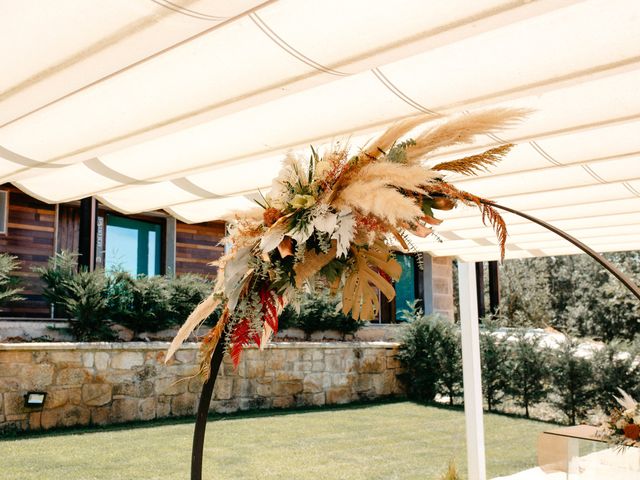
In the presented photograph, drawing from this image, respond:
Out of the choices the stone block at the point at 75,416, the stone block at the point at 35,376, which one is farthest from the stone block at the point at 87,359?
the stone block at the point at 75,416

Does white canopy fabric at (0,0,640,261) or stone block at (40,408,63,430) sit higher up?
white canopy fabric at (0,0,640,261)

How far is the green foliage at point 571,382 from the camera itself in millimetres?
12445

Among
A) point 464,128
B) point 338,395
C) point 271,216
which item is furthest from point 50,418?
point 464,128

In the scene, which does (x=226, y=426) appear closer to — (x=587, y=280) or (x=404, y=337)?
(x=404, y=337)

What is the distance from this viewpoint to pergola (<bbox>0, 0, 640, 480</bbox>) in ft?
8.64

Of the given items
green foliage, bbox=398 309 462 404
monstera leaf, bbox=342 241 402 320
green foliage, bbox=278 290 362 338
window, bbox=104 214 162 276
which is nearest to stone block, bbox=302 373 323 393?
green foliage, bbox=278 290 362 338

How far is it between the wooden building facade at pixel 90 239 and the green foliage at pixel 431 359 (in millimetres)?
5156

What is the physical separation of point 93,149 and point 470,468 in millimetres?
5464

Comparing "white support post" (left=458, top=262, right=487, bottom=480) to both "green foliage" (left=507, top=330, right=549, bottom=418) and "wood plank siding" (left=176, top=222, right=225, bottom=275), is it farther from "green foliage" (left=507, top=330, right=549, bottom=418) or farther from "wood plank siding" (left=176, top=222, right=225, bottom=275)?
"wood plank siding" (left=176, top=222, right=225, bottom=275)

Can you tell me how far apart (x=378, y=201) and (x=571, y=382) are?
11967 millimetres

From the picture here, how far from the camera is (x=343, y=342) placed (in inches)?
556

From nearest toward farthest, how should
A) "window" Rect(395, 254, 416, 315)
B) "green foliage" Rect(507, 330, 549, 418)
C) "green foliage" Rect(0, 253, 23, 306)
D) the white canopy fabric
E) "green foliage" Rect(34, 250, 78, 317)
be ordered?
the white canopy fabric → "green foliage" Rect(0, 253, 23, 306) → "green foliage" Rect(34, 250, 78, 317) → "green foliage" Rect(507, 330, 549, 418) → "window" Rect(395, 254, 416, 315)

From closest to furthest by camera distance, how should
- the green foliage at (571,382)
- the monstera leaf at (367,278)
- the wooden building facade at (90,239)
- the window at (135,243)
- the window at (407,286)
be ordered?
the monstera leaf at (367,278)
the green foliage at (571,382)
the wooden building facade at (90,239)
the window at (135,243)
the window at (407,286)

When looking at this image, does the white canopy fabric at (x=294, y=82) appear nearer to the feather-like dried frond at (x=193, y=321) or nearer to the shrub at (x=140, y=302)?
the feather-like dried frond at (x=193, y=321)
